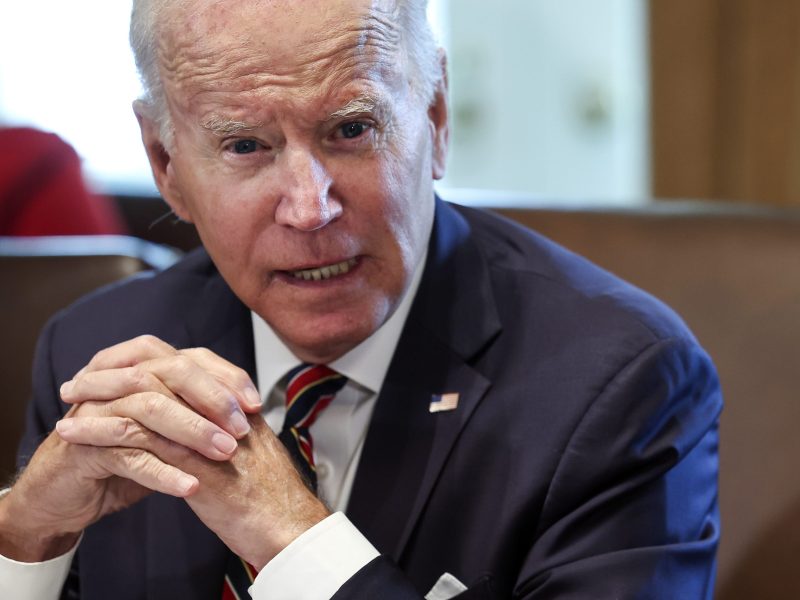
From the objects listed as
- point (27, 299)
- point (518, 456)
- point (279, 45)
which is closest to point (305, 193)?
point (279, 45)

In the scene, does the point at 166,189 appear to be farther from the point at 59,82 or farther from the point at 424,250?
the point at 59,82

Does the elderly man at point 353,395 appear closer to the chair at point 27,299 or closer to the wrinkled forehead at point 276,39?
the wrinkled forehead at point 276,39

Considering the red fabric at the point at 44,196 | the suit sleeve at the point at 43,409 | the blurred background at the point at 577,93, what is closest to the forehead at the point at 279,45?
the suit sleeve at the point at 43,409

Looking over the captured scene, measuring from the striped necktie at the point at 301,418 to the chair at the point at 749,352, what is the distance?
0.58 m

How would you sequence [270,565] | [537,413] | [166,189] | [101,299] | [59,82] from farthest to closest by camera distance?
1. [59,82]
2. [101,299]
3. [166,189]
4. [537,413]
5. [270,565]

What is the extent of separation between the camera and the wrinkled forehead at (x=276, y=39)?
3.94 ft

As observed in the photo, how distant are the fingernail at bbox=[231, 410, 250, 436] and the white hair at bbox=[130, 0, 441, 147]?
349 mm

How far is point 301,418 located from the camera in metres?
1.42

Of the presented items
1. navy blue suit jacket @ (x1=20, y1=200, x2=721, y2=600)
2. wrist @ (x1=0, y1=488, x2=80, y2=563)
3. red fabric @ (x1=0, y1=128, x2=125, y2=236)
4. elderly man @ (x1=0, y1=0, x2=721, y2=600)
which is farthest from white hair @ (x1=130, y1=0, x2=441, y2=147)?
red fabric @ (x1=0, y1=128, x2=125, y2=236)

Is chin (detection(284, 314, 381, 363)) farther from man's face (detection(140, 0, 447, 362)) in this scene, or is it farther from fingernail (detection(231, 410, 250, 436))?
fingernail (detection(231, 410, 250, 436))

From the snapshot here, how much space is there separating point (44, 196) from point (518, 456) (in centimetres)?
168

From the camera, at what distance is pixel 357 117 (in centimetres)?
124

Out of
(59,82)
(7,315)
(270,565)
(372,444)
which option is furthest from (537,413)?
(59,82)

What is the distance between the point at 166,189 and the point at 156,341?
0.26 metres
